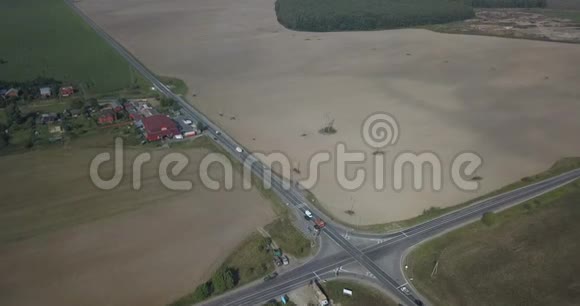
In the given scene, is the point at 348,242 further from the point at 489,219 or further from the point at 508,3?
the point at 508,3

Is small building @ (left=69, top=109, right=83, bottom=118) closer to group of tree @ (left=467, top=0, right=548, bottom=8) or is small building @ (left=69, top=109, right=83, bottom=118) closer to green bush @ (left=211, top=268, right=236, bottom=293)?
green bush @ (left=211, top=268, right=236, bottom=293)

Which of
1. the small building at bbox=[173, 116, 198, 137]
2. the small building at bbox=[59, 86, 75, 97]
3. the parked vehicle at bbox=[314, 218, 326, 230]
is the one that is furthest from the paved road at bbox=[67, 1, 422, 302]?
the small building at bbox=[59, 86, 75, 97]

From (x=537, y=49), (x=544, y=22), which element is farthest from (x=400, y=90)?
(x=544, y=22)

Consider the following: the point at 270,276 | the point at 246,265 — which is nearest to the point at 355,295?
the point at 270,276

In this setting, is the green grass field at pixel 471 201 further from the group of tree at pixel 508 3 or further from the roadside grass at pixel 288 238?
the group of tree at pixel 508 3

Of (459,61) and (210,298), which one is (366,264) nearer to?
(210,298)

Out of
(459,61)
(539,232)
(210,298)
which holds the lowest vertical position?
(210,298)

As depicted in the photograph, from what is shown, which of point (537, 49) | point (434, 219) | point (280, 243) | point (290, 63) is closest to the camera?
point (280, 243)

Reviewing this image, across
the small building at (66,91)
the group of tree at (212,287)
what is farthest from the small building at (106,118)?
the group of tree at (212,287)
